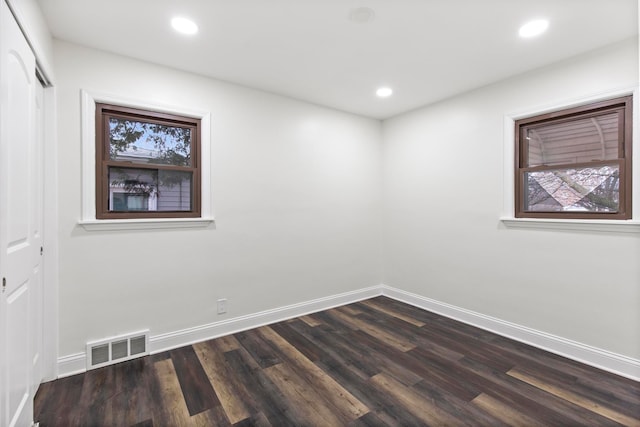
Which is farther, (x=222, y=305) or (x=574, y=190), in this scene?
(x=222, y=305)

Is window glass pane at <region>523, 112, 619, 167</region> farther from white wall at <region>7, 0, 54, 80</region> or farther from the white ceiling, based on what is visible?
white wall at <region>7, 0, 54, 80</region>

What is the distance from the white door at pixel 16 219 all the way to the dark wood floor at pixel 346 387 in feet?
1.74

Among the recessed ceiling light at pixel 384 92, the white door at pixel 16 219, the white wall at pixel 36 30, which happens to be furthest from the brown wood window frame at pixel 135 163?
the recessed ceiling light at pixel 384 92

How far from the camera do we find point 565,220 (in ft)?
8.66

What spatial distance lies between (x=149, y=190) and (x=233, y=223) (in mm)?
809

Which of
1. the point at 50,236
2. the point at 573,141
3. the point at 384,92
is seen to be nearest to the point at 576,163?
the point at 573,141

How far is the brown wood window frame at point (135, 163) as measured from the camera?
8.26 feet

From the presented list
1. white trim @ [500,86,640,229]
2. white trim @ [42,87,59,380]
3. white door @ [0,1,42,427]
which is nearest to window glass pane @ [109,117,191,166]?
white trim @ [42,87,59,380]

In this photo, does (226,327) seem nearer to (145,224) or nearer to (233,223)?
(233,223)

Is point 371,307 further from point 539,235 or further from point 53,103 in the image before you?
point 53,103

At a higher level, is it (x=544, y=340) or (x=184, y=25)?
(x=184, y=25)

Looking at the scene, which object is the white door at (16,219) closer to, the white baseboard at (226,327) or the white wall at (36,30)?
the white wall at (36,30)

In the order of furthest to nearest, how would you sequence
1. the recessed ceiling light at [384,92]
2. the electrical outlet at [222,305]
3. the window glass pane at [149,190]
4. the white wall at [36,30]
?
1. the recessed ceiling light at [384,92]
2. the electrical outlet at [222,305]
3. the window glass pane at [149,190]
4. the white wall at [36,30]

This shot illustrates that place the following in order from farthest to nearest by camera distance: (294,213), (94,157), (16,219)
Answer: (294,213)
(94,157)
(16,219)
